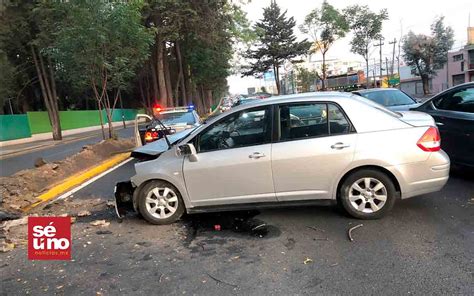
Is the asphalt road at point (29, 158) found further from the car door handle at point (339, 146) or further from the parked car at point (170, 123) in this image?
the car door handle at point (339, 146)

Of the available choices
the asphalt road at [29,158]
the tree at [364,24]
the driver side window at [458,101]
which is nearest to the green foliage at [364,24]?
the tree at [364,24]

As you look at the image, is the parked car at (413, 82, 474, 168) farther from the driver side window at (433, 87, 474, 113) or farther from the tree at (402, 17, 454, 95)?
the tree at (402, 17, 454, 95)

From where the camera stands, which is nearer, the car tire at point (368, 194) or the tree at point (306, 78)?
the car tire at point (368, 194)

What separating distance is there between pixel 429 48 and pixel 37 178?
229ft

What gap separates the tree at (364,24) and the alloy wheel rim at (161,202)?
52173mm

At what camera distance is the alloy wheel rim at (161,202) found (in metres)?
5.80

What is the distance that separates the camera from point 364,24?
5466 cm

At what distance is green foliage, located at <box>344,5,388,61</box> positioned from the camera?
53.4 meters

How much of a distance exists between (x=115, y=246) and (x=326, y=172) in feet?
8.91

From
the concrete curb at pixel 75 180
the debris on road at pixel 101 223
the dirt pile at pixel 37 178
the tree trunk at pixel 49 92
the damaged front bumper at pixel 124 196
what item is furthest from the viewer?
the tree trunk at pixel 49 92

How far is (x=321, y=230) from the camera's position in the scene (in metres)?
5.20

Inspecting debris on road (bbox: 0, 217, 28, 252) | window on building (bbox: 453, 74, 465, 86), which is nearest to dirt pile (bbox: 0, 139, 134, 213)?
debris on road (bbox: 0, 217, 28, 252)

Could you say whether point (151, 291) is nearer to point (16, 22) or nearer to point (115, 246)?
point (115, 246)

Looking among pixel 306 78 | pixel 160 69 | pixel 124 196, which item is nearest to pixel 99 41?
pixel 124 196
